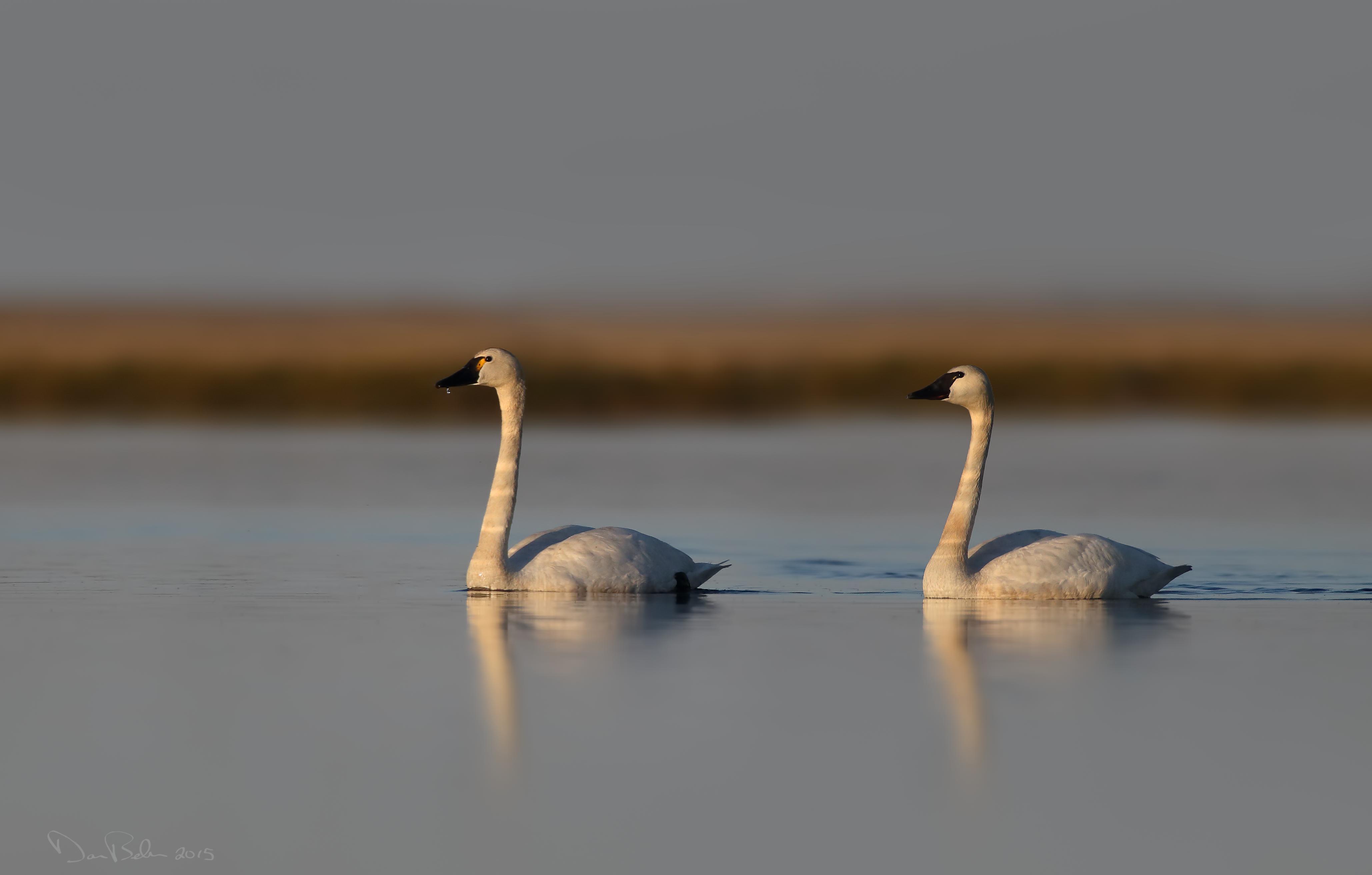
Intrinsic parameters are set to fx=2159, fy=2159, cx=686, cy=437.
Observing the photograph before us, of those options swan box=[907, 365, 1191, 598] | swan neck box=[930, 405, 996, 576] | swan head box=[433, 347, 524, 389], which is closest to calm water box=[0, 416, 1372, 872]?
swan box=[907, 365, 1191, 598]

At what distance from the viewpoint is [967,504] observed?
530 inches

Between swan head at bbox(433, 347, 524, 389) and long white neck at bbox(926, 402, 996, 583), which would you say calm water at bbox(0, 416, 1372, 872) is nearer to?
long white neck at bbox(926, 402, 996, 583)

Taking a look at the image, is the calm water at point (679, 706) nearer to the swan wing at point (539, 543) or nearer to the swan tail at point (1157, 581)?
the swan tail at point (1157, 581)

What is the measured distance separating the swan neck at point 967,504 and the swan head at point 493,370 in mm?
2971

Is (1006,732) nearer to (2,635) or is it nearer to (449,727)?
(449,727)

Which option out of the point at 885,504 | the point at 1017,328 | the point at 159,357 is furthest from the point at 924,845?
the point at 1017,328

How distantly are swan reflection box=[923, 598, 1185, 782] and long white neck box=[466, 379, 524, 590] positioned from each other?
8.60 feet

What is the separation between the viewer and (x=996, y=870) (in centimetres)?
661

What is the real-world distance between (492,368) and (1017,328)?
6436 centimetres

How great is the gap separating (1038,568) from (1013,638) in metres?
1.76

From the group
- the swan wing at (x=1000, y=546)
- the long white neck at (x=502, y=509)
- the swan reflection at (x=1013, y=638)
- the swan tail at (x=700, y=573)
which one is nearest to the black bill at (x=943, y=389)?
the swan wing at (x=1000, y=546)

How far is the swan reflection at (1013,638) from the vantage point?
8820 millimetres

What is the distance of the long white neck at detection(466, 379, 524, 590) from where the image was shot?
13.3m
